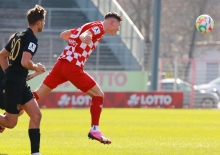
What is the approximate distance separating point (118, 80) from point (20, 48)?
2216cm

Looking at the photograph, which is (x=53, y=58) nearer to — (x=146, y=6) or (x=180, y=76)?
(x=180, y=76)

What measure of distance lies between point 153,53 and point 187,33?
67.0 feet

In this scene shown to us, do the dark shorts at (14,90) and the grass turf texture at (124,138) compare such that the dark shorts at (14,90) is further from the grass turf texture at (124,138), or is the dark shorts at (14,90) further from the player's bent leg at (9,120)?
the grass turf texture at (124,138)

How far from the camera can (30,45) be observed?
8266mm

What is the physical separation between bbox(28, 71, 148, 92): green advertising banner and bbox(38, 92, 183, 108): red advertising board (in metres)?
3.48

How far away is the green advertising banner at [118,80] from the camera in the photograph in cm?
3005

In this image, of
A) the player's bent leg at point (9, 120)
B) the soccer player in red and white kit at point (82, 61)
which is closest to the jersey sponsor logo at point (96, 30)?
the soccer player in red and white kit at point (82, 61)

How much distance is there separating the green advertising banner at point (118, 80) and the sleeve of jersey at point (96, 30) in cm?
1973

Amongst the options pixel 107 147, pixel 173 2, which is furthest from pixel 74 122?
pixel 173 2

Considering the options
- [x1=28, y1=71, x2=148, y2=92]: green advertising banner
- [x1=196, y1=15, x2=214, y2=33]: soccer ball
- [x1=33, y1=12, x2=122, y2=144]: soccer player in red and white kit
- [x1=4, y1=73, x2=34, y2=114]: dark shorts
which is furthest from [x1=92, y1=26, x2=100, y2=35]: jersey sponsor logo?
[x1=28, y1=71, x2=148, y2=92]: green advertising banner

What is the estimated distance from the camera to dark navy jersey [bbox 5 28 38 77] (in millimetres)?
8281

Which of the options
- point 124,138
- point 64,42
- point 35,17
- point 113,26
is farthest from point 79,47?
point 64,42

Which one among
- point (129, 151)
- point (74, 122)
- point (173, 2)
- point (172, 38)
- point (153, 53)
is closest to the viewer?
point (129, 151)

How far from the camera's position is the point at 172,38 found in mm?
51594
